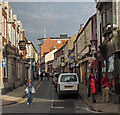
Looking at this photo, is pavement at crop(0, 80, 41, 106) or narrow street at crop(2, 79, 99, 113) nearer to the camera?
narrow street at crop(2, 79, 99, 113)

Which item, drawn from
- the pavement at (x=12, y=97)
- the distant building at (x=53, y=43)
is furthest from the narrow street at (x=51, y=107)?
the distant building at (x=53, y=43)

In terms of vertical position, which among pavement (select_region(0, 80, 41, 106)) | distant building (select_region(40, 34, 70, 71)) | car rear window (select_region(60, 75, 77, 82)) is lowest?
pavement (select_region(0, 80, 41, 106))

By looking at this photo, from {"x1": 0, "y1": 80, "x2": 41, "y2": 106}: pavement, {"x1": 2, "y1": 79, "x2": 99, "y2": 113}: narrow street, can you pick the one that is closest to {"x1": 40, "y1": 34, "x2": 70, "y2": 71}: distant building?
{"x1": 0, "y1": 80, "x2": 41, "y2": 106}: pavement

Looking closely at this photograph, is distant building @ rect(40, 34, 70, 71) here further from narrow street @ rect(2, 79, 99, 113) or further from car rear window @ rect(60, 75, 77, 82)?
narrow street @ rect(2, 79, 99, 113)

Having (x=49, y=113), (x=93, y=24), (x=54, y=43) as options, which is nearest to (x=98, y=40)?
(x=93, y=24)

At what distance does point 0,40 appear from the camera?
20.4 m

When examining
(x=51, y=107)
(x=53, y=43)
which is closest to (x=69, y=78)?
(x=51, y=107)

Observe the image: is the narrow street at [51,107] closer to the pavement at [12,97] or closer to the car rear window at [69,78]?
the pavement at [12,97]

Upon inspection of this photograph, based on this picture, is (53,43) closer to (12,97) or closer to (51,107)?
(12,97)

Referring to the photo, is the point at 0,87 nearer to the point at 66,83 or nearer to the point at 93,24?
the point at 66,83

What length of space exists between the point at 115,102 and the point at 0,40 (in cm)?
1114

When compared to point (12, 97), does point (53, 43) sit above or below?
above

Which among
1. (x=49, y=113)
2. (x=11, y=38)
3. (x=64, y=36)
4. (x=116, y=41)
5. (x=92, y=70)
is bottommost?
(x=49, y=113)

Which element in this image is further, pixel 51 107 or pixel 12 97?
pixel 12 97
